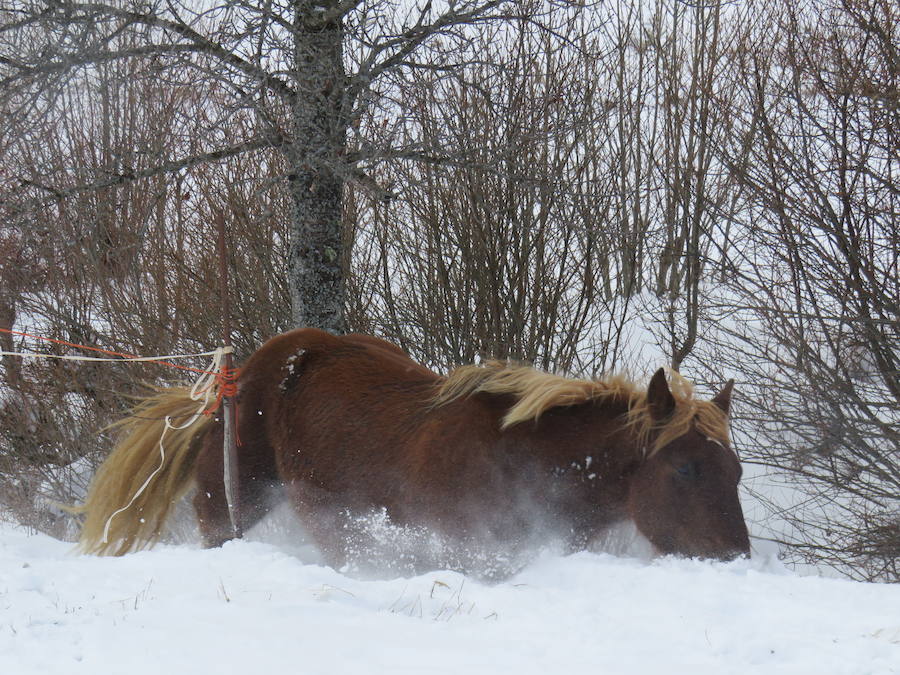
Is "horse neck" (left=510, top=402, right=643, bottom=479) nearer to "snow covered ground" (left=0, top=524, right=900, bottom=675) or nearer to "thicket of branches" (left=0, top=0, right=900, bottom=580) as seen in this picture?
"snow covered ground" (left=0, top=524, right=900, bottom=675)

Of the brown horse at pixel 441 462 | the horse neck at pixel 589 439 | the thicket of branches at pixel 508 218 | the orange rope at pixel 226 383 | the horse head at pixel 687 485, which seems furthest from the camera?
the thicket of branches at pixel 508 218

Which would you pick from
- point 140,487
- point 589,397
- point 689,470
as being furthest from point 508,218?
point 140,487

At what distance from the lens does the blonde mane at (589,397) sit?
3.87 m

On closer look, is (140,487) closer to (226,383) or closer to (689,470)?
(226,383)

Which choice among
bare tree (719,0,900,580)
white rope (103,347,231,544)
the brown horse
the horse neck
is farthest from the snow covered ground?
bare tree (719,0,900,580)

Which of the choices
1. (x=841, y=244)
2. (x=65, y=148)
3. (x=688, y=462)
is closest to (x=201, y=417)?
(x=688, y=462)

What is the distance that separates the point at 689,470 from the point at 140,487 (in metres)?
3.19

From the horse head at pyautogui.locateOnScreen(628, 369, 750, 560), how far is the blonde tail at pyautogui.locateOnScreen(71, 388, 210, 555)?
2640 mm

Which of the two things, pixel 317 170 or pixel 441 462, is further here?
pixel 317 170

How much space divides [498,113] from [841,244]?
9.35 ft

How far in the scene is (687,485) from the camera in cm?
378

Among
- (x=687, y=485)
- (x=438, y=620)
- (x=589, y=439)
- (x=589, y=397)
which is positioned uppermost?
(x=589, y=397)

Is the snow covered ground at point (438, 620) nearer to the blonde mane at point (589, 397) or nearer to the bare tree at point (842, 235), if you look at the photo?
the blonde mane at point (589, 397)

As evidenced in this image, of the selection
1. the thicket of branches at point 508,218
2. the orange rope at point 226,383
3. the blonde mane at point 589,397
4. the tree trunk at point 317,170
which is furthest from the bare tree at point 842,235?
the orange rope at point 226,383
